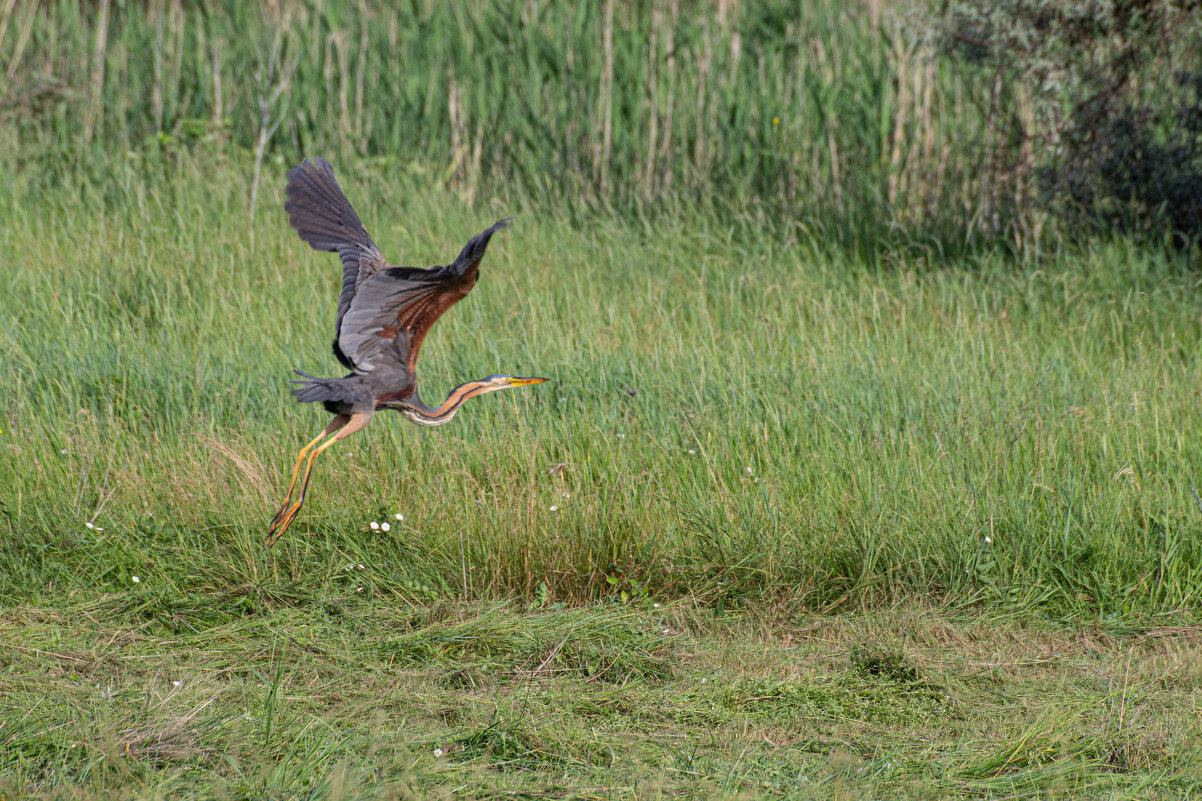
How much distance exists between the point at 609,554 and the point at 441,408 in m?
1.98

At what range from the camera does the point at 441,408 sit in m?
2.45

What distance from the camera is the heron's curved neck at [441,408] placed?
242 cm

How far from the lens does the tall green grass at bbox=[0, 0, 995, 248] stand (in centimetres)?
817

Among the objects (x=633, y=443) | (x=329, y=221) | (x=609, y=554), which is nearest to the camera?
(x=329, y=221)

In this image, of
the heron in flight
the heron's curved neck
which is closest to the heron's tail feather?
the heron in flight

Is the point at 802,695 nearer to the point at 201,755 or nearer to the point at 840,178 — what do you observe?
the point at 201,755

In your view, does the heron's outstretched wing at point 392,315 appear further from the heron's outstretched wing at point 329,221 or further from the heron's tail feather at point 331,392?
the heron's outstretched wing at point 329,221

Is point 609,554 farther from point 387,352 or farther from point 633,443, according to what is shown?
point 387,352

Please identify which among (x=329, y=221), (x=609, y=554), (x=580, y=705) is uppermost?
(x=329, y=221)

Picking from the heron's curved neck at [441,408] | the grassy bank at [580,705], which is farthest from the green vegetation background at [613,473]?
the heron's curved neck at [441,408]

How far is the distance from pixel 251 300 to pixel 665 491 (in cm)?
280

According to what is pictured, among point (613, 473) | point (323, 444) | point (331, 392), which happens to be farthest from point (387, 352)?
point (613, 473)

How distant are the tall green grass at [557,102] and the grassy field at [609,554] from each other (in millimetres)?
2114

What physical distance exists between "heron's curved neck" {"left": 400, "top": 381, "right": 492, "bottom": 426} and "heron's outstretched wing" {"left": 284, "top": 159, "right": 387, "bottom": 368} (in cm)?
41
